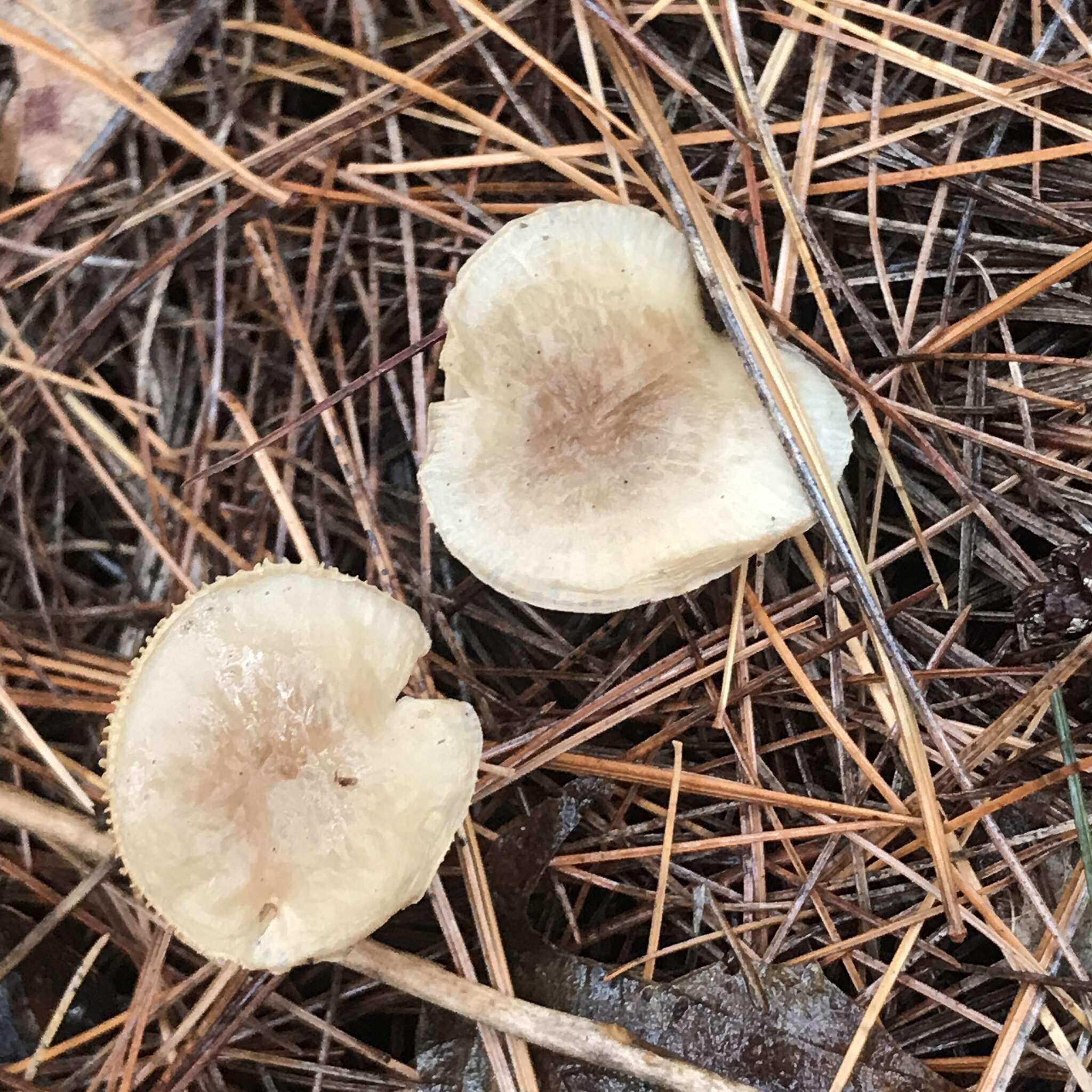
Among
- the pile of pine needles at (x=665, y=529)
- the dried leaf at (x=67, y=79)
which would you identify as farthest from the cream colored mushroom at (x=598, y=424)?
the dried leaf at (x=67, y=79)

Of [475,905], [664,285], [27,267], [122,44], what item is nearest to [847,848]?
[475,905]

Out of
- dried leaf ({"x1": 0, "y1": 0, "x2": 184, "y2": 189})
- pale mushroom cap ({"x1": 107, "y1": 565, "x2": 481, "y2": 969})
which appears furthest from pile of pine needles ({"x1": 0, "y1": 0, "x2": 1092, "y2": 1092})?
pale mushroom cap ({"x1": 107, "y1": 565, "x2": 481, "y2": 969})

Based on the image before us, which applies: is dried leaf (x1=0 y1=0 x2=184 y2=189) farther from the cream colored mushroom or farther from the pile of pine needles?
the cream colored mushroom

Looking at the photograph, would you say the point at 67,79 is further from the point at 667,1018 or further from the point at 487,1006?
the point at 667,1018

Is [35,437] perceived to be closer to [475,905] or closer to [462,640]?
[462,640]

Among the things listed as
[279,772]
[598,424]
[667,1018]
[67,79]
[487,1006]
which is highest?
[67,79]

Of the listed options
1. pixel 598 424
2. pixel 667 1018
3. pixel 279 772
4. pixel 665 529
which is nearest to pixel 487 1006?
pixel 667 1018

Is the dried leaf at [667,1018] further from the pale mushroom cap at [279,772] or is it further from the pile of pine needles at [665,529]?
the pale mushroom cap at [279,772]
